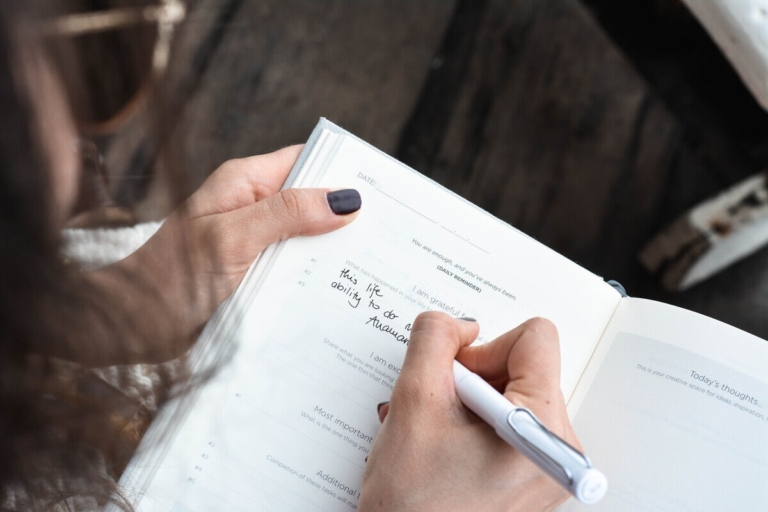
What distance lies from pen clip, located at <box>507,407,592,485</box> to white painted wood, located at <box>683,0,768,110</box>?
1.46ft

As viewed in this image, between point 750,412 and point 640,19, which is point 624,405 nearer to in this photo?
point 750,412

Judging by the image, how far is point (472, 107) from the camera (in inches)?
40.3

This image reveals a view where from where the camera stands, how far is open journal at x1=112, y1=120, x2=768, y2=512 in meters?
0.49

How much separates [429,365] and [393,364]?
72mm

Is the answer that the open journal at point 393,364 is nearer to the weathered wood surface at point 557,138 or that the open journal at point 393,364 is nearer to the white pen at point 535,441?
the white pen at point 535,441

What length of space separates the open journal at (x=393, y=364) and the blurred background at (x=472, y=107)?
477mm

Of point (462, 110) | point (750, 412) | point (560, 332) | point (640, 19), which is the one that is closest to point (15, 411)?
point (560, 332)

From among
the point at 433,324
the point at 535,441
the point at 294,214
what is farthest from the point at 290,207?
the point at 535,441

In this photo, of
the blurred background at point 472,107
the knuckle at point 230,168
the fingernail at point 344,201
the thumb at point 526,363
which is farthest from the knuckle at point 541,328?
the blurred background at point 472,107

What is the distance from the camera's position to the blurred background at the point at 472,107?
101 centimetres

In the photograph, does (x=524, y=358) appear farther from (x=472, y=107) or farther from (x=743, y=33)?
(x=472, y=107)

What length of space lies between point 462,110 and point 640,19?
1.12ft

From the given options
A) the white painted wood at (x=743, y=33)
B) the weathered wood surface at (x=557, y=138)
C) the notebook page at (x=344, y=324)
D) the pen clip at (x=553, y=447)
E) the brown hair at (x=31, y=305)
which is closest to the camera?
the brown hair at (x=31, y=305)

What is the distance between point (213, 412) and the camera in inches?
19.6
